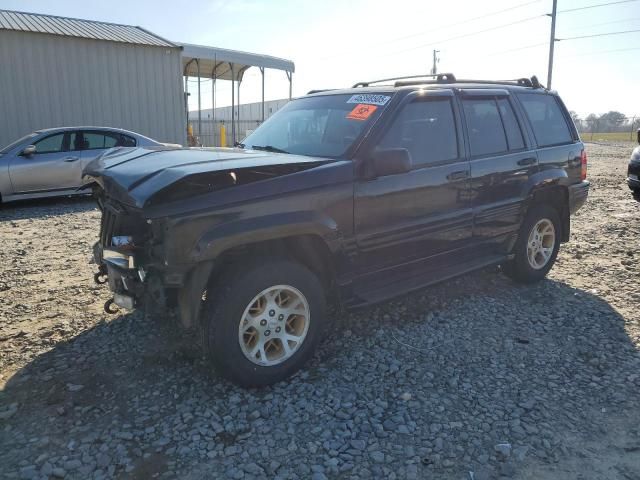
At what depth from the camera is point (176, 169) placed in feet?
9.63

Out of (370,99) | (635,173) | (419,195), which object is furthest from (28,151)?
(635,173)

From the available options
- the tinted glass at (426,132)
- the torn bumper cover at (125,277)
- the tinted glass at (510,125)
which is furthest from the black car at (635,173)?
the torn bumper cover at (125,277)

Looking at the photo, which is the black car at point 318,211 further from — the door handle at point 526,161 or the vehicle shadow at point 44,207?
the vehicle shadow at point 44,207

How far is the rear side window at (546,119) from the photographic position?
16.6ft

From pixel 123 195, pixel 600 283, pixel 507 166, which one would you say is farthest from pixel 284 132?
pixel 600 283

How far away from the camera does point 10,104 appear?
1307 cm

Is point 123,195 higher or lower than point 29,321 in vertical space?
higher

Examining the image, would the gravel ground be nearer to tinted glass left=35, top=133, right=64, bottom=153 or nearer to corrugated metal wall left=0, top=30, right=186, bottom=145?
tinted glass left=35, top=133, right=64, bottom=153

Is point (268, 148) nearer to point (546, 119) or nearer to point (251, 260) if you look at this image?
point (251, 260)

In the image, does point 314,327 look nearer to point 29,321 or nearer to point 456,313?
point 456,313

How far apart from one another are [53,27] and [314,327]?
14.2m

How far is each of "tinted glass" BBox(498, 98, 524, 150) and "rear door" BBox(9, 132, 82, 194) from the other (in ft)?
26.2

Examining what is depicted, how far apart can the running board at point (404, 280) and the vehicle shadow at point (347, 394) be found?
423mm

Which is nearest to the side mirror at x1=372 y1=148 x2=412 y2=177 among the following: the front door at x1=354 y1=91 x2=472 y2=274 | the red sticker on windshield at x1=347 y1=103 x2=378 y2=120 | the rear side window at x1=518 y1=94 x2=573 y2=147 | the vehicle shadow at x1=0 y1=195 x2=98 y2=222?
the front door at x1=354 y1=91 x2=472 y2=274
